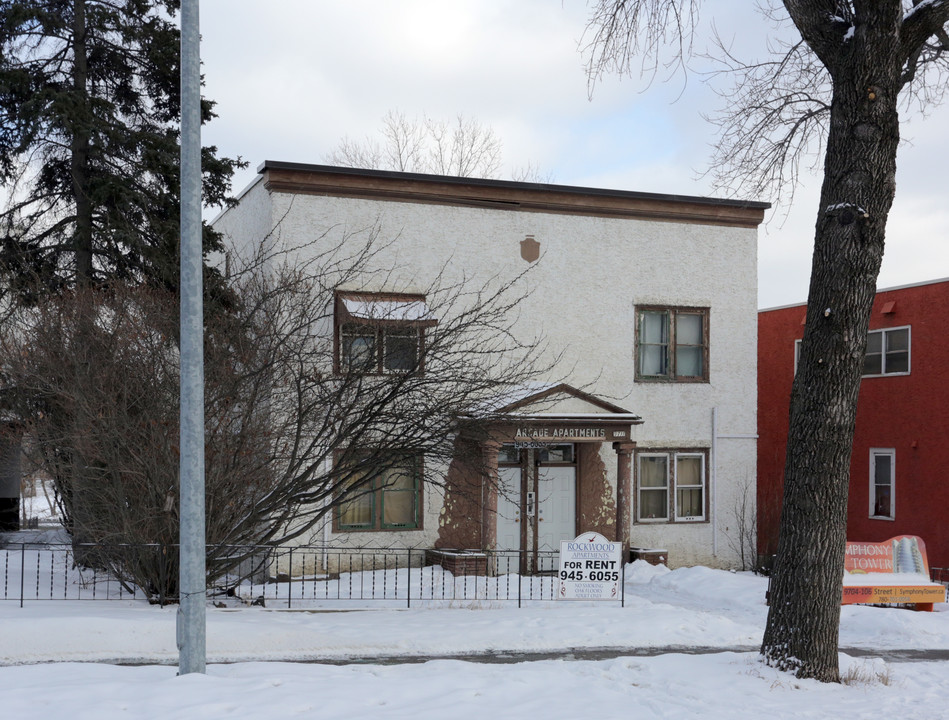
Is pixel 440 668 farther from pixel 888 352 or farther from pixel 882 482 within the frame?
pixel 888 352

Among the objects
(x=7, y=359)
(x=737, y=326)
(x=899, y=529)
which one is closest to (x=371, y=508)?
(x=7, y=359)

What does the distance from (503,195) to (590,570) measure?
28.8 ft

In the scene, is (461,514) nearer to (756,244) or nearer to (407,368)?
(407,368)

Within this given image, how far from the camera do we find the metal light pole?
8.80m

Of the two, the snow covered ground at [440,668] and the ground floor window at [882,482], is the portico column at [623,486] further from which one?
the ground floor window at [882,482]

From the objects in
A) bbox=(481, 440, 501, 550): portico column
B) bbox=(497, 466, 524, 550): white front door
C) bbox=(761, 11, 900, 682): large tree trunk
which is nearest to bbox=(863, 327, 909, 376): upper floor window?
bbox=(497, 466, 524, 550): white front door

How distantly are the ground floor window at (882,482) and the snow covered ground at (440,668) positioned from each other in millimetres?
8749

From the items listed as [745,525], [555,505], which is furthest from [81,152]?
[745,525]

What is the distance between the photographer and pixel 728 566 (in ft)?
74.6

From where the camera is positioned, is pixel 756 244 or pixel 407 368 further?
pixel 756 244

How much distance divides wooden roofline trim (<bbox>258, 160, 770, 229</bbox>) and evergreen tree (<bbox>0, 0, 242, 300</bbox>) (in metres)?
1.92

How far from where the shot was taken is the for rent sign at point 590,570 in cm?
1582

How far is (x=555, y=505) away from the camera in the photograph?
21422 millimetres

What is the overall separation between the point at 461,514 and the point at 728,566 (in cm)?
678
